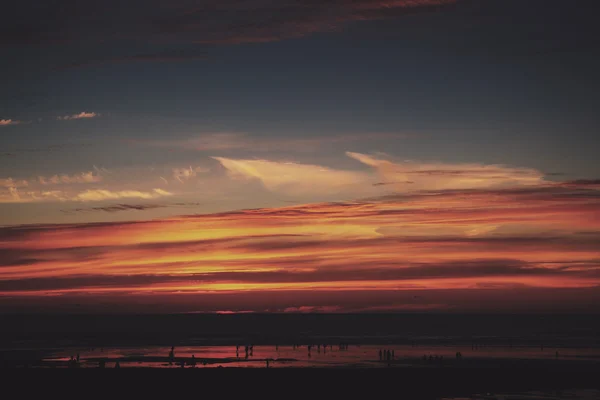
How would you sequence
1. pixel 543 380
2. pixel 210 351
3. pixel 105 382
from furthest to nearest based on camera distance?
1. pixel 210 351
2. pixel 543 380
3. pixel 105 382

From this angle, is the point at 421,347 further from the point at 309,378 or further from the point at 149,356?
the point at 309,378

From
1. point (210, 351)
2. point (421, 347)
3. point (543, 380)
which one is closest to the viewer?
point (543, 380)

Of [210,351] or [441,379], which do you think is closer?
[441,379]

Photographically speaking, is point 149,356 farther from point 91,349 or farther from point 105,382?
point 105,382

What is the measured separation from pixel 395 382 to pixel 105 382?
829 inches

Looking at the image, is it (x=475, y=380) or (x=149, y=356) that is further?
(x=149, y=356)

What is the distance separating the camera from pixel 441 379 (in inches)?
2227

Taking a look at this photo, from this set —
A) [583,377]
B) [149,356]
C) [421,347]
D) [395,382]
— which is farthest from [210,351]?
[583,377]

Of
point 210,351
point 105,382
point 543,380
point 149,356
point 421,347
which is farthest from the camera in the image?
point 421,347

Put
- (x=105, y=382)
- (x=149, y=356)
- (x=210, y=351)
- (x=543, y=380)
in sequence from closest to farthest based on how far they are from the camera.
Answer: (x=105, y=382) → (x=543, y=380) → (x=149, y=356) → (x=210, y=351)

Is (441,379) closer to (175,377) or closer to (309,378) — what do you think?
(309,378)

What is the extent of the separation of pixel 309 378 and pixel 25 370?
2290 cm

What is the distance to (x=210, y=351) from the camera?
296 ft

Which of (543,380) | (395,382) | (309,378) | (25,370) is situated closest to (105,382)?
(25,370)
